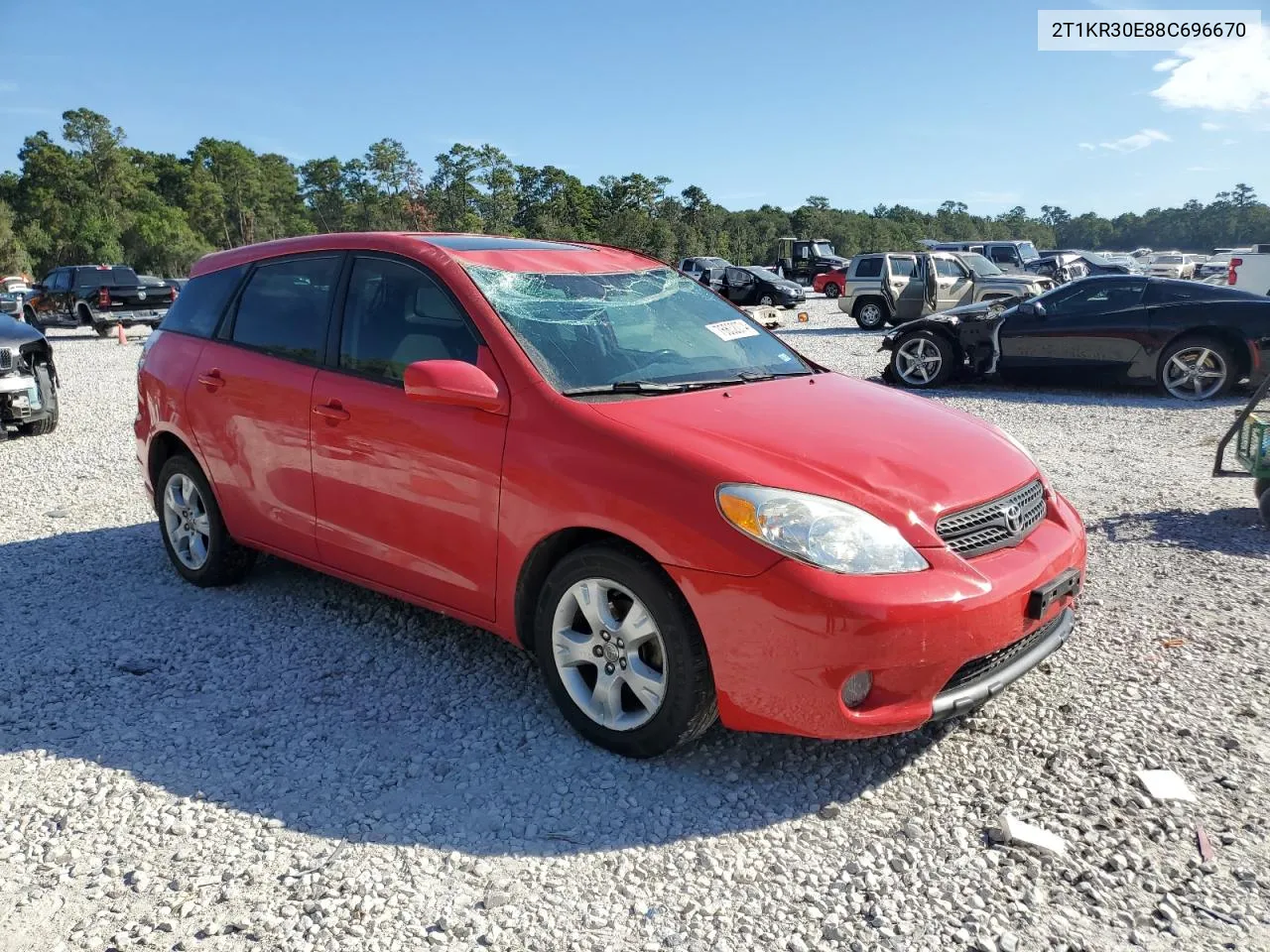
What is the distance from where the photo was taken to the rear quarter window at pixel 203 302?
4.87 meters

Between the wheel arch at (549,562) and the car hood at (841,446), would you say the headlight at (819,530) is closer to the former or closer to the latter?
the car hood at (841,446)

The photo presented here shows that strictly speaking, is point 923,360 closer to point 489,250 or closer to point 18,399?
point 489,250

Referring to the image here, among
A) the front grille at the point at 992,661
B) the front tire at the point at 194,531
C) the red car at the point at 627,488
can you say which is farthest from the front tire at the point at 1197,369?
the front tire at the point at 194,531

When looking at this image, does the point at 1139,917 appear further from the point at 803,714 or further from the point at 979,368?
the point at 979,368

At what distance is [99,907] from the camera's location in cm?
256

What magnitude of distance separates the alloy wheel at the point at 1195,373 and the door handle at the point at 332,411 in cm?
1013

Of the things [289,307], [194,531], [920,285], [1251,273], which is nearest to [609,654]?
[289,307]

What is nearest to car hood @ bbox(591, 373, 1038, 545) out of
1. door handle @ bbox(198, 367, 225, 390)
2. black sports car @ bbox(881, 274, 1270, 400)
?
door handle @ bbox(198, 367, 225, 390)

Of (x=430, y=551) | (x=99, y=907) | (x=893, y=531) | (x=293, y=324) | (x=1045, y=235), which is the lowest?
(x=99, y=907)

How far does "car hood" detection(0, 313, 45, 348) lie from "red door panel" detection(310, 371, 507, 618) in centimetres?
705

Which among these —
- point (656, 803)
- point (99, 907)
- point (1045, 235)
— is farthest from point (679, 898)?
point (1045, 235)

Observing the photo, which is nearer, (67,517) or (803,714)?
(803,714)

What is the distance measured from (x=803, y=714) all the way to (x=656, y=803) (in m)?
0.56

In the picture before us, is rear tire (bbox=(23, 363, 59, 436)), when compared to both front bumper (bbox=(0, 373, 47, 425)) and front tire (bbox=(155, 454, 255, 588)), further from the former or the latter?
front tire (bbox=(155, 454, 255, 588))
